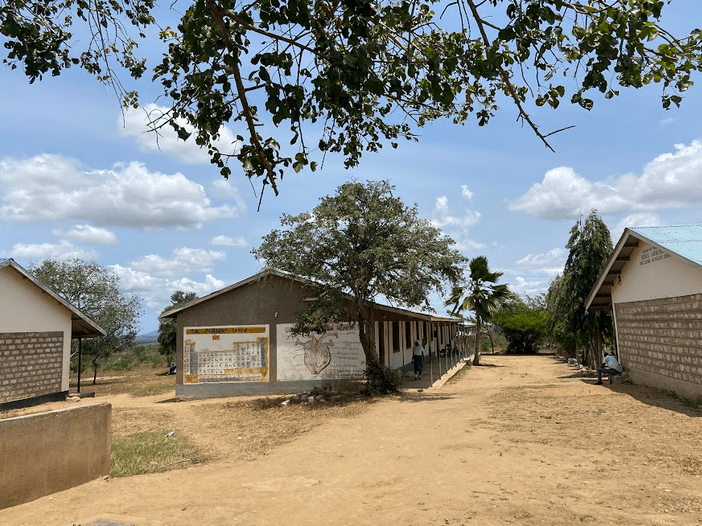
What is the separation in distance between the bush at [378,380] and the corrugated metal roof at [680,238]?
26.5ft

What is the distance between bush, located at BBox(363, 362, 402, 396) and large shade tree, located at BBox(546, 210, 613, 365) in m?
9.25

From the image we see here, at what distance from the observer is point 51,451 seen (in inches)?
245

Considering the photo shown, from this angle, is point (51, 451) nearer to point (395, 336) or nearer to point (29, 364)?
point (29, 364)

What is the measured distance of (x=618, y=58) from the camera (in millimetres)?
3383

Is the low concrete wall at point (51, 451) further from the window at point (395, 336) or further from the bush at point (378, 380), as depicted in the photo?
the window at point (395, 336)

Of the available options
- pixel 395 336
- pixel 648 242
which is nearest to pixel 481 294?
pixel 395 336

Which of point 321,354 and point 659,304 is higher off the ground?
point 659,304

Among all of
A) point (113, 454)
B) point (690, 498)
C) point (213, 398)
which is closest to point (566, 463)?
point (690, 498)

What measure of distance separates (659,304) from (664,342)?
959mm

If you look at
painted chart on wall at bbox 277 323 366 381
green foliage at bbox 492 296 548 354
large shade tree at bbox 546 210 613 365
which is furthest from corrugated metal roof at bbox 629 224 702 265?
green foliage at bbox 492 296 548 354

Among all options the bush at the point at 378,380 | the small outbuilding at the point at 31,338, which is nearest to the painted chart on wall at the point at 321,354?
the bush at the point at 378,380

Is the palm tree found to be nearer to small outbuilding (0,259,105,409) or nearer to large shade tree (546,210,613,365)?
large shade tree (546,210,613,365)

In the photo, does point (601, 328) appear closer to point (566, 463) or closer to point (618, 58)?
point (566, 463)

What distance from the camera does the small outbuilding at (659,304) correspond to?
11.6 m
